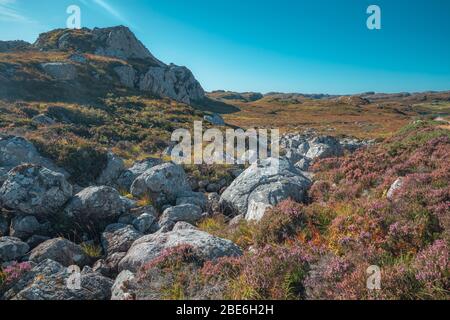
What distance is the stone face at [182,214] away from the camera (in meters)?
11.2

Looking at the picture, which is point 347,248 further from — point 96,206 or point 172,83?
point 172,83

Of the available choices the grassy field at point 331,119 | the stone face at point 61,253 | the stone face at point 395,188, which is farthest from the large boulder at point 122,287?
the grassy field at point 331,119

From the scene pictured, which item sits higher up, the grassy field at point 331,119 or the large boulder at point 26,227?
the grassy field at point 331,119

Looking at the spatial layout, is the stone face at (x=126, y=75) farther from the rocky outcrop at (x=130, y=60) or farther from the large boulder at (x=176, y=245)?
the large boulder at (x=176, y=245)

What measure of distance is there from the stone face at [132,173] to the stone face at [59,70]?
127 ft

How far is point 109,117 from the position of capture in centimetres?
3441

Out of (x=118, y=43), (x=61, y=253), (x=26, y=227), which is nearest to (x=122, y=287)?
(x=61, y=253)

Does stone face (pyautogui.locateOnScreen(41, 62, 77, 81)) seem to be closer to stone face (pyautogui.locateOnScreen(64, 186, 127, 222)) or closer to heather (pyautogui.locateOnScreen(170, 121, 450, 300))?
stone face (pyautogui.locateOnScreen(64, 186, 127, 222))

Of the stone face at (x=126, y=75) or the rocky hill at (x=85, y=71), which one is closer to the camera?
the rocky hill at (x=85, y=71)

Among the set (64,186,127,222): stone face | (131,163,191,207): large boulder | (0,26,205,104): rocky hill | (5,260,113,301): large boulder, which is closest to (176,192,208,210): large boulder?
(131,163,191,207): large boulder

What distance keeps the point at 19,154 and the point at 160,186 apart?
6.34 meters

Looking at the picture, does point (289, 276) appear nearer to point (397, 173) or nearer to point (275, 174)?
point (275, 174)

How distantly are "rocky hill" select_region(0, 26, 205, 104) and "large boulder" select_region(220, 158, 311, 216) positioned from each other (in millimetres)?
33108

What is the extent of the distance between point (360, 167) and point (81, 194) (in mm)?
10485
